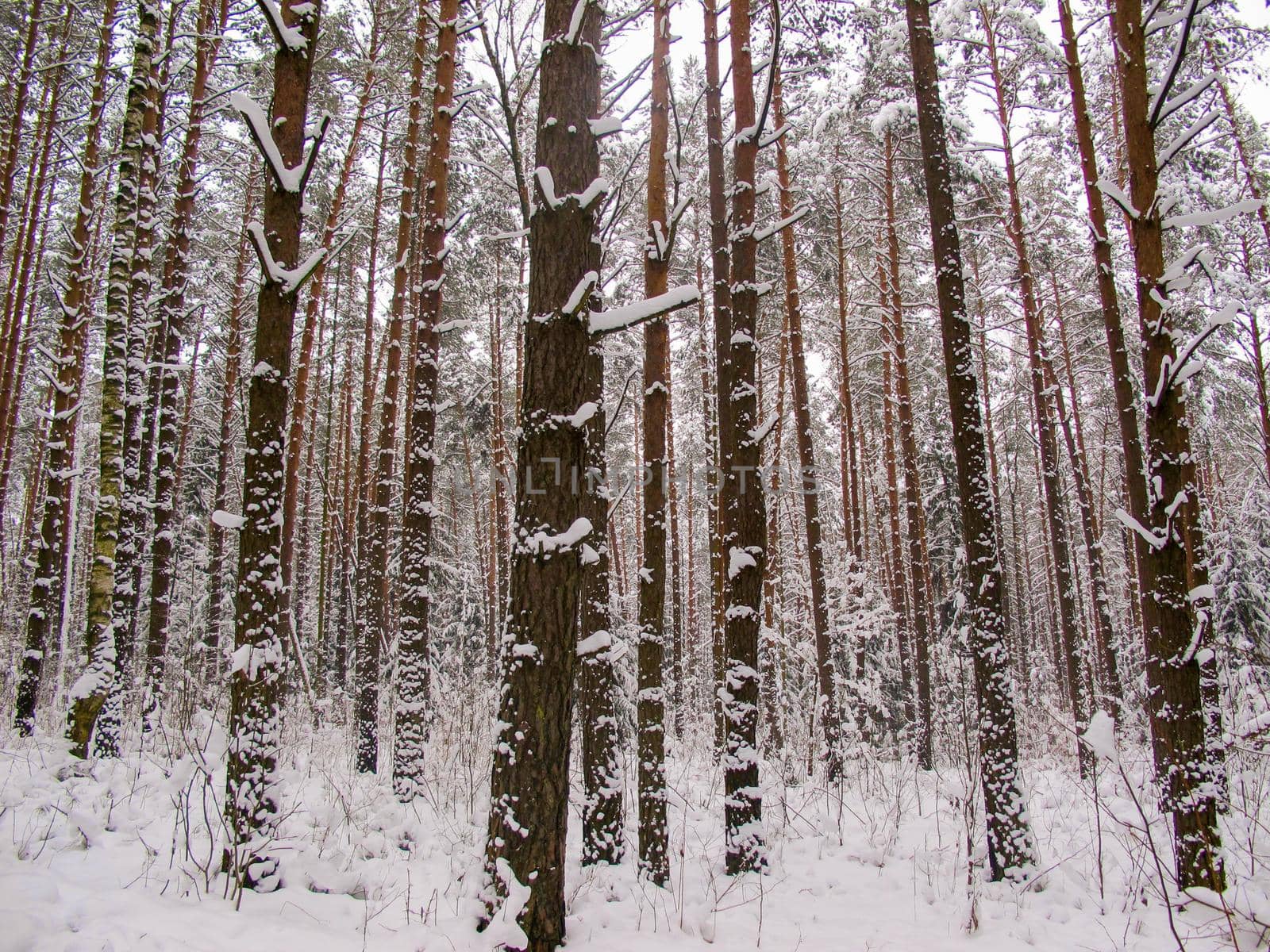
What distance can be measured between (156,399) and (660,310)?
13.1 metres

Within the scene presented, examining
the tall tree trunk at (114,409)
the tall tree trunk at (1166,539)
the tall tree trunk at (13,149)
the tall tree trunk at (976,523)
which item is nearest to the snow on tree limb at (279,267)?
the tall tree trunk at (114,409)

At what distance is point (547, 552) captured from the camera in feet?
11.3

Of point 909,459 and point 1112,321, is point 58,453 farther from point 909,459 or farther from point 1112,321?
point 1112,321

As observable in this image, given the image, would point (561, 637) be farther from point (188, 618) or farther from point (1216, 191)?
point (188, 618)

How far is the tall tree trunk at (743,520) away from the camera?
5.37 metres

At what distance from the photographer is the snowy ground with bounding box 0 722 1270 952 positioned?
349 centimetres

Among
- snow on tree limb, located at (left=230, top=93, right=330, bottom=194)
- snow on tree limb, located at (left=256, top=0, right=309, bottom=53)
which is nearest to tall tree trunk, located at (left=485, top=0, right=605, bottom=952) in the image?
snow on tree limb, located at (left=230, top=93, right=330, bottom=194)

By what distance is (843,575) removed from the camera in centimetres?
1331

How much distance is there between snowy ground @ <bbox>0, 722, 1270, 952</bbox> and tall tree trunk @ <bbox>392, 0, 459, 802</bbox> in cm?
64

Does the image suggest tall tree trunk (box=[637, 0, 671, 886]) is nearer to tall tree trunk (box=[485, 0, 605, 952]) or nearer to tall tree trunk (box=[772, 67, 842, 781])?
tall tree trunk (box=[485, 0, 605, 952])

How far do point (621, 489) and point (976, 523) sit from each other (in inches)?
241

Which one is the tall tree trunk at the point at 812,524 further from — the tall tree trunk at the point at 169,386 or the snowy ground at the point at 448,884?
the tall tree trunk at the point at 169,386

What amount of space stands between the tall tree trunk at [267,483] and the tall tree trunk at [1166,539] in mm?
6421

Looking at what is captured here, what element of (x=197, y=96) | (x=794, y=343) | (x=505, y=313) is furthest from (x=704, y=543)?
(x=197, y=96)
